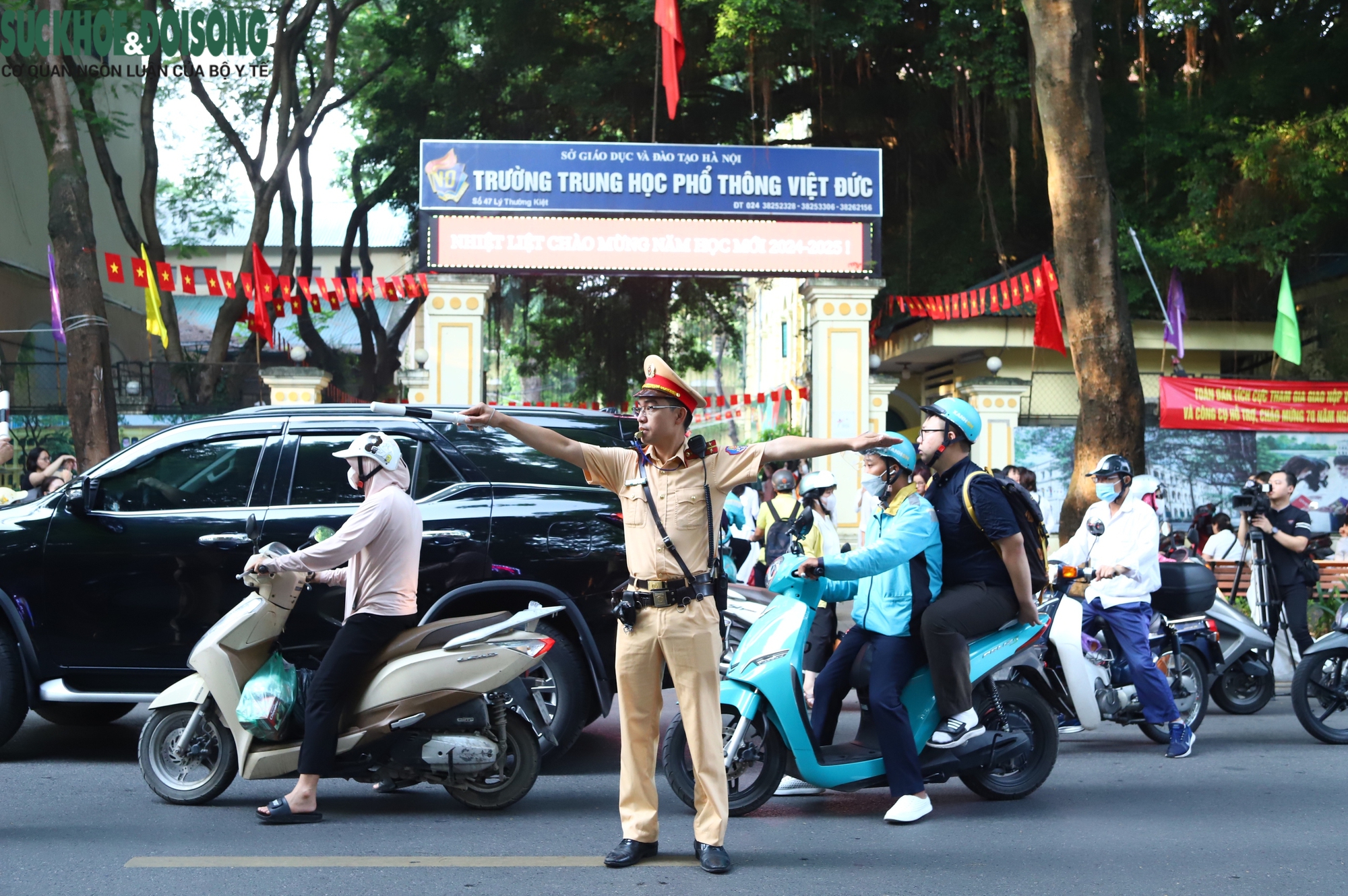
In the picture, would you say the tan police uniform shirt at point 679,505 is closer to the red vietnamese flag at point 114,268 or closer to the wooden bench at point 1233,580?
the wooden bench at point 1233,580

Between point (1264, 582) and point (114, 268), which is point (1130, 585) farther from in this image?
point (114, 268)

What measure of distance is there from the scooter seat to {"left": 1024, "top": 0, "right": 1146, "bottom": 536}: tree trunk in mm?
7907

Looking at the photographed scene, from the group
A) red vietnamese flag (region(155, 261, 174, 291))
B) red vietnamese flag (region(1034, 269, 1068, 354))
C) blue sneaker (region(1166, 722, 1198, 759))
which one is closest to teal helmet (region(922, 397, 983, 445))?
blue sneaker (region(1166, 722, 1198, 759))

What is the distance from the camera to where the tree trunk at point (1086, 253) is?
40.1ft

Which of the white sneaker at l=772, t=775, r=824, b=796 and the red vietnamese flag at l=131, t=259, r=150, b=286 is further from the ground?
the red vietnamese flag at l=131, t=259, r=150, b=286

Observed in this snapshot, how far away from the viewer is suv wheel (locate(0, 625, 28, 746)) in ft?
22.0

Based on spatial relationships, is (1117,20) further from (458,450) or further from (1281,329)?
(458,450)

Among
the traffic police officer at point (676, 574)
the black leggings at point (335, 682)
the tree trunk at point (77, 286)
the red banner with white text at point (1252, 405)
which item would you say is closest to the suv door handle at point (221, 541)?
the black leggings at point (335, 682)

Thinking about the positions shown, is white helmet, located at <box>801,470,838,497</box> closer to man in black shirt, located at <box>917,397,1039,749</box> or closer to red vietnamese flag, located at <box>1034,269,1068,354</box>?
man in black shirt, located at <box>917,397,1039,749</box>

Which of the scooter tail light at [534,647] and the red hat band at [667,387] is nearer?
the red hat band at [667,387]

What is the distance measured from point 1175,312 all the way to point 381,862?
702 inches

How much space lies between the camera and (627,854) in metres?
4.96

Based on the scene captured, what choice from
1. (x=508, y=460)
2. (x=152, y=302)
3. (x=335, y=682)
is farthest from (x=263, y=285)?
(x=335, y=682)

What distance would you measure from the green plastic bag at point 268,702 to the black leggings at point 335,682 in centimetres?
12
